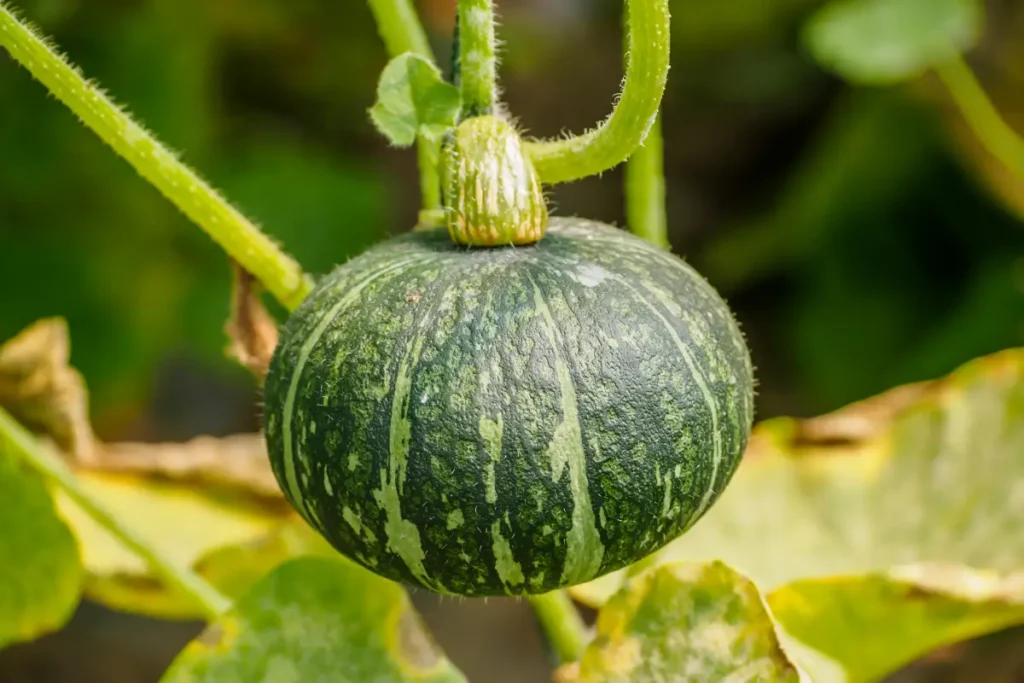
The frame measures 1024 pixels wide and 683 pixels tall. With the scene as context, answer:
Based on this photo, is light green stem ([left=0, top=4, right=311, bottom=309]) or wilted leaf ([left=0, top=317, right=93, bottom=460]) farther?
wilted leaf ([left=0, top=317, right=93, bottom=460])

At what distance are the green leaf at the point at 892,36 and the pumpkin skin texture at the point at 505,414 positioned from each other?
108cm

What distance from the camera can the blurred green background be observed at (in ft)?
6.82

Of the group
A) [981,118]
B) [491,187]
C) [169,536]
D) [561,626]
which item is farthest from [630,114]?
[981,118]

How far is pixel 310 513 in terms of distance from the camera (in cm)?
77

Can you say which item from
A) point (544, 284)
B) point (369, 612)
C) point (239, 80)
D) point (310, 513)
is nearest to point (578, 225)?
point (544, 284)

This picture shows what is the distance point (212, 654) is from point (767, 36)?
2.38m

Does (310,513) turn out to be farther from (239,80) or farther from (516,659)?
(239,80)

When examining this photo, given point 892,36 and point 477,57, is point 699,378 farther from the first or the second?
point 892,36

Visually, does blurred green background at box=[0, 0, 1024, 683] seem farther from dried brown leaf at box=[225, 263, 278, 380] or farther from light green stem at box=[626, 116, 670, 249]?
light green stem at box=[626, 116, 670, 249]

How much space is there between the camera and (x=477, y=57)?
0.76 m

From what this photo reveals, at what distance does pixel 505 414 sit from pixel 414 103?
24 cm

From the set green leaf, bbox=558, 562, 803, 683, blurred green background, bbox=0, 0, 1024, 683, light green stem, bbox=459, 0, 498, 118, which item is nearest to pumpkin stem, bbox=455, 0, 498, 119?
light green stem, bbox=459, 0, 498, 118

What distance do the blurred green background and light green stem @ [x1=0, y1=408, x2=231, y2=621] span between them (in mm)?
715

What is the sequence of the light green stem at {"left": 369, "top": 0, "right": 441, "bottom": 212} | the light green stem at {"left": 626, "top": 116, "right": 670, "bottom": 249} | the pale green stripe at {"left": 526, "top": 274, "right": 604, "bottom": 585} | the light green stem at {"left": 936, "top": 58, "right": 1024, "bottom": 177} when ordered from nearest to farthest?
the pale green stripe at {"left": 526, "top": 274, "right": 604, "bottom": 585} < the light green stem at {"left": 369, "top": 0, "right": 441, "bottom": 212} < the light green stem at {"left": 626, "top": 116, "right": 670, "bottom": 249} < the light green stem at {"left": 936, "top": 58, "right": 1024, "bottom": 177}
